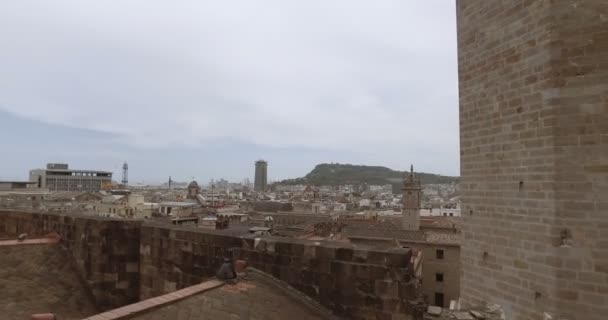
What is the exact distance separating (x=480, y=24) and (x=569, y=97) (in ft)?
→ 6.70

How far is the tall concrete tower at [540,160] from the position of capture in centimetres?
502

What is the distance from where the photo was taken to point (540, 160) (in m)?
5.41

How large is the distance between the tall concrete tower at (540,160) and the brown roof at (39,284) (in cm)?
607

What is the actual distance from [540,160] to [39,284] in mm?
7110

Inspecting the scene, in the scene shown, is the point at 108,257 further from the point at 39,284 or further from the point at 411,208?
the point at 411,208

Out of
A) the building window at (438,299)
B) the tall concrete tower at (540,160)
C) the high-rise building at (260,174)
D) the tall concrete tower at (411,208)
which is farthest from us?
the high-rise building at (260,174)

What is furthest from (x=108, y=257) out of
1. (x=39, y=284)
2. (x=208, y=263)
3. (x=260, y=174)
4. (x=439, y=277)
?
(x=260, y=174)

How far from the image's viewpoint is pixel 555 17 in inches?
211

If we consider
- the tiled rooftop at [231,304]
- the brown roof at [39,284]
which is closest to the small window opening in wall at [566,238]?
the tiled rooftop at [231,304]

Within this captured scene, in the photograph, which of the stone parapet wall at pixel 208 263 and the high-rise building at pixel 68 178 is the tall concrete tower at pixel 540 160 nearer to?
the stone parapet wall at pixel 208 263

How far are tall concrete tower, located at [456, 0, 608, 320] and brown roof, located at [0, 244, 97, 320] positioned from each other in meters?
6.07

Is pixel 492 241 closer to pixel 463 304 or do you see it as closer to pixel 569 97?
pixel 463 304

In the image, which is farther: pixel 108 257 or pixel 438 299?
pixel 438 299

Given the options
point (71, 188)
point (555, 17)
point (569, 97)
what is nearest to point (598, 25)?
Result: point (555, 17)
